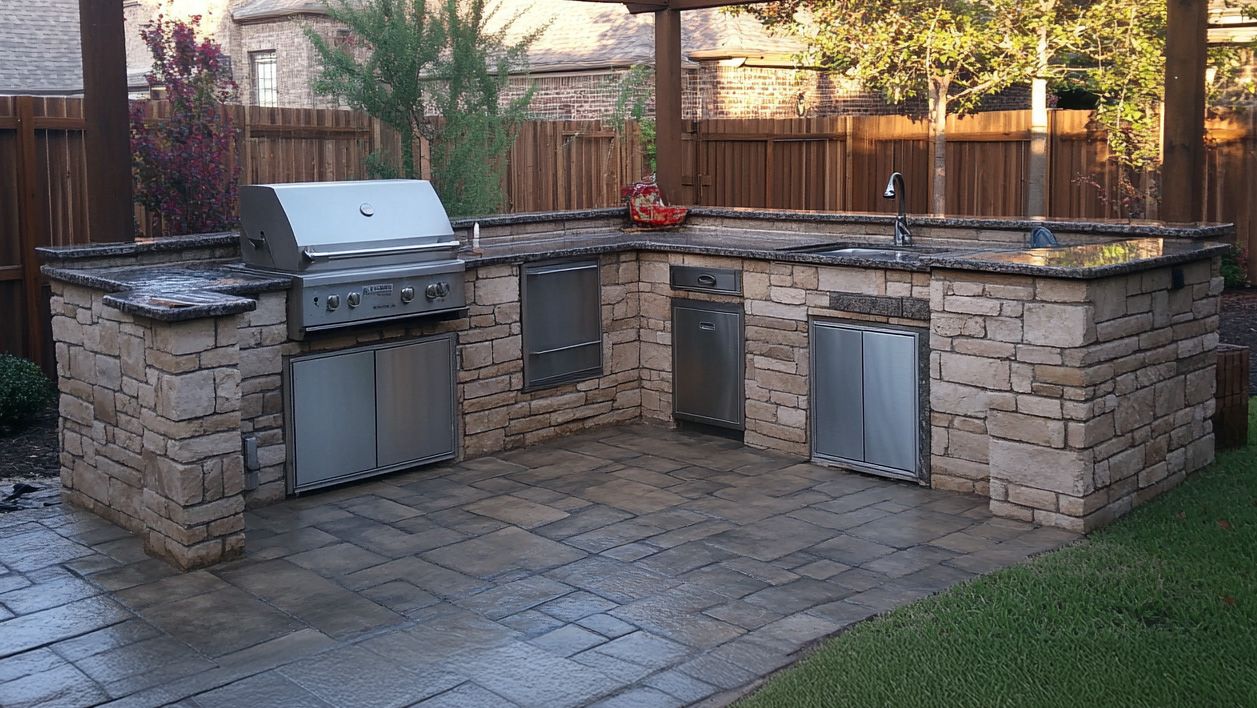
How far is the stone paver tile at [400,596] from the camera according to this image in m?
4.62

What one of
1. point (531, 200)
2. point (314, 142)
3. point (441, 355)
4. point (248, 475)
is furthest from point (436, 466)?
point (531, 200)

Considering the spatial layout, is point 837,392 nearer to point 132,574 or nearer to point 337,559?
point 337,559

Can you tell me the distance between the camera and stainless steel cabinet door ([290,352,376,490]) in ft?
19.6

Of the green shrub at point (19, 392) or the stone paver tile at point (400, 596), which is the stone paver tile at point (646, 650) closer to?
the stone paver tile at point (400, 596)

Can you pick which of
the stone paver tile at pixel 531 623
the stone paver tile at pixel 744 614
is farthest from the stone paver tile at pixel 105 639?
the stone paver tile at pixel 744 614

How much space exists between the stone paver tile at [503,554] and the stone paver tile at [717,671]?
1094 mm

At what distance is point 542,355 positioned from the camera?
710 cm

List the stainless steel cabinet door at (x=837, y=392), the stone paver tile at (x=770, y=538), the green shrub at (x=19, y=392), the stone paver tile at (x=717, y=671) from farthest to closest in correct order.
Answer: the green shrub at (x=19, y=392) < the stainless steel cabinet door at (x=837, y=392) < the stone paver tile at (x=770, y=538) < the stone paver tile at (x=717, y=671)

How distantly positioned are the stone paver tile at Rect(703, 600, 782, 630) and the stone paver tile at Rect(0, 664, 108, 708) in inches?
78.1

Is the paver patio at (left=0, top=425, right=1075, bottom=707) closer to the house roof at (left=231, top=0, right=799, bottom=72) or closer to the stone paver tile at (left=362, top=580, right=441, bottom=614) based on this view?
the stone paver tile at (left=362, top=580, right=441, bottom=614)

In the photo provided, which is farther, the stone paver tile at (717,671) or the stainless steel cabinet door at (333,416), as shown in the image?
the stainless steel cabinet door at (333,416)

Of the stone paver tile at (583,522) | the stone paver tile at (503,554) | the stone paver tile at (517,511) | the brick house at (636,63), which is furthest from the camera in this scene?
the brick house at (636,63)

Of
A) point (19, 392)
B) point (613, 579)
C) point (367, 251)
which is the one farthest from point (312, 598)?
point (19, 392)

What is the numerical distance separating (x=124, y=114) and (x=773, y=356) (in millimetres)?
3394
